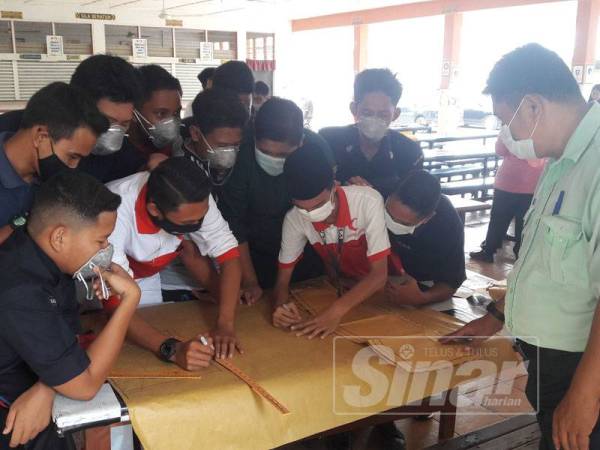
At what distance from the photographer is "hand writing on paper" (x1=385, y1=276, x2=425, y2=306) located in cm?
215

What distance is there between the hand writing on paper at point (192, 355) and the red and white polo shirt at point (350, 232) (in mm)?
632

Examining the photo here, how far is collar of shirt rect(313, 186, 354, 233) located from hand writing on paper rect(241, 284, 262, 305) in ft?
1.26

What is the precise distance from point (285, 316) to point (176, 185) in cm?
60

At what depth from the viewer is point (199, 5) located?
39.8 ft

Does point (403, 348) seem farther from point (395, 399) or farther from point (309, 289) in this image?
point (309, 289)

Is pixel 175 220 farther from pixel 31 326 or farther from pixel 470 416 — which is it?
pixel 470 416

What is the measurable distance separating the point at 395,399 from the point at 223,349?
0.55m

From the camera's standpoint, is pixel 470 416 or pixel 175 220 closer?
pixel 175 220

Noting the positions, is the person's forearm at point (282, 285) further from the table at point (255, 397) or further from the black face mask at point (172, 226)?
the black face mask at point (172, 226)

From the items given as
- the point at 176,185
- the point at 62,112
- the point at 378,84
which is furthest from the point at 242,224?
the point at 378,84

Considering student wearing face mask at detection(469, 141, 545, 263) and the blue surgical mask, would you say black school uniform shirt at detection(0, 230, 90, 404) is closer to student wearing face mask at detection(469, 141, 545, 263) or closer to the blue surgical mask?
the blue surgical mask

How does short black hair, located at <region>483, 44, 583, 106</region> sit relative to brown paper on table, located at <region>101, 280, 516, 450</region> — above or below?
above

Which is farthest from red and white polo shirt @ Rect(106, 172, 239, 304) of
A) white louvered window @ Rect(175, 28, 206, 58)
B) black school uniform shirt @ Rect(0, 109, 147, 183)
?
white louvered window @ Rect(175, 28, 206, 58)

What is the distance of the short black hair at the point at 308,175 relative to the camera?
1895 millimetres
